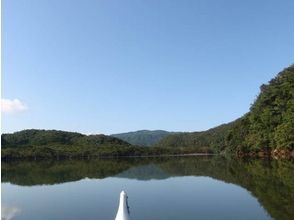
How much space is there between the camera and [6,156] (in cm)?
9388

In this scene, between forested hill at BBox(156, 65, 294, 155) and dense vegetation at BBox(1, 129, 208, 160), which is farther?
dense vegetation at BBox(1, 129, 208, 160)

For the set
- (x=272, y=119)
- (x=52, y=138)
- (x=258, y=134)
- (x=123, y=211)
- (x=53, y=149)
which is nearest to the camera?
(x=123, y=211)

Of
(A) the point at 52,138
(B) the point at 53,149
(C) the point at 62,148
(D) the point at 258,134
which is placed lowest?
(D) the point at 258,134

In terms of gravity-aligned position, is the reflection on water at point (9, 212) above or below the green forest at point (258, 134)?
below

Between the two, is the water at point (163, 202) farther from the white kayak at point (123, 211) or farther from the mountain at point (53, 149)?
the mountain at point (53, 149)

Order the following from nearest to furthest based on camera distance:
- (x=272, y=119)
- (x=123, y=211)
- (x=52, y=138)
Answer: (x=123, y=211) → (x=272, y=119) → (x=52, y=138)

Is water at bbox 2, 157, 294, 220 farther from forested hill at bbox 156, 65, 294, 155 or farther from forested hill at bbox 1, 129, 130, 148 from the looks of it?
forested hill at bbox 1, 129, 130, 148

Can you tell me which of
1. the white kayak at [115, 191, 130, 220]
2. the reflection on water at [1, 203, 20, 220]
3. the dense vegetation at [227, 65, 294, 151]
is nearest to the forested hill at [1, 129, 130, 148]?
the dense vegetation at [227, 65, 294, 151]

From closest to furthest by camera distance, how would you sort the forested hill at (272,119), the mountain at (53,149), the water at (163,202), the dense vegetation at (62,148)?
the water at (163,202) < the forested hill at (272,119) < the mountain at (53,149) < the dense vegetation at (62,148)

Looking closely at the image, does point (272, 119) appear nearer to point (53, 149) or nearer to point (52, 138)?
point (53, 149)

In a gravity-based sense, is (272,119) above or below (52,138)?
below

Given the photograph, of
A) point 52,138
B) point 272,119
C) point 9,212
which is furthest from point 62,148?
point 9,212

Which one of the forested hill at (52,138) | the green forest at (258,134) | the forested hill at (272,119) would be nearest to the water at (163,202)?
the forested hill at (272,119)

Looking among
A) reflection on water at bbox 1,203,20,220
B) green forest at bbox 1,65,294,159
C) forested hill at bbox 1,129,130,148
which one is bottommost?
reflection on water at bbox 1,203,20,220
